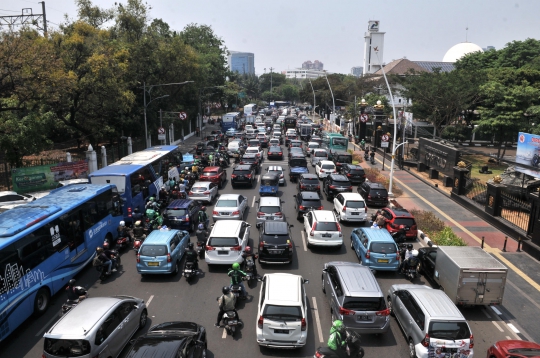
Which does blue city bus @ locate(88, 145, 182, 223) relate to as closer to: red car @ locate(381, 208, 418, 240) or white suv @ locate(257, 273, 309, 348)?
white suv @ locate(257, 273, 309, 348)

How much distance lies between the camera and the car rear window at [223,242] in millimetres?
15531

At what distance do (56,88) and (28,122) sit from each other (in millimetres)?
3397

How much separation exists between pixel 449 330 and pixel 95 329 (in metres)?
8.38

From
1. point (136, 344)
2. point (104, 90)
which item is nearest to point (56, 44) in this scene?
point (104, 90)

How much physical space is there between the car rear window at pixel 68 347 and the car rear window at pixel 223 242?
269 inches

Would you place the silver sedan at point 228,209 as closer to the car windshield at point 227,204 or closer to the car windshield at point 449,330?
the car windshield at point 227,204

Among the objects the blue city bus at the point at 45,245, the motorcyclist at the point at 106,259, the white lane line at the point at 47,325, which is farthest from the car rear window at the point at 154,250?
the white lane line at the point at 47,325

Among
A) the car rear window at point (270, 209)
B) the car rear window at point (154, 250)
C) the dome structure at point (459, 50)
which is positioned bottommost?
the car rear window at point (154, 250)

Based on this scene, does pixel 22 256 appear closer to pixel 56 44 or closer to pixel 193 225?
pixel 193 225

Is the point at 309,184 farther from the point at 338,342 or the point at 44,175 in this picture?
the point at 44,175

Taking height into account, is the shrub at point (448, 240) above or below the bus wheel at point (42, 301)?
above

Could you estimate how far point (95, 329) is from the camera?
371 inches

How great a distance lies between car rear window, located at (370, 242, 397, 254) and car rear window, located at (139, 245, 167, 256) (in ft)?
24.9

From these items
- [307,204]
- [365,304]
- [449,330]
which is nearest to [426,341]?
[449,330]
